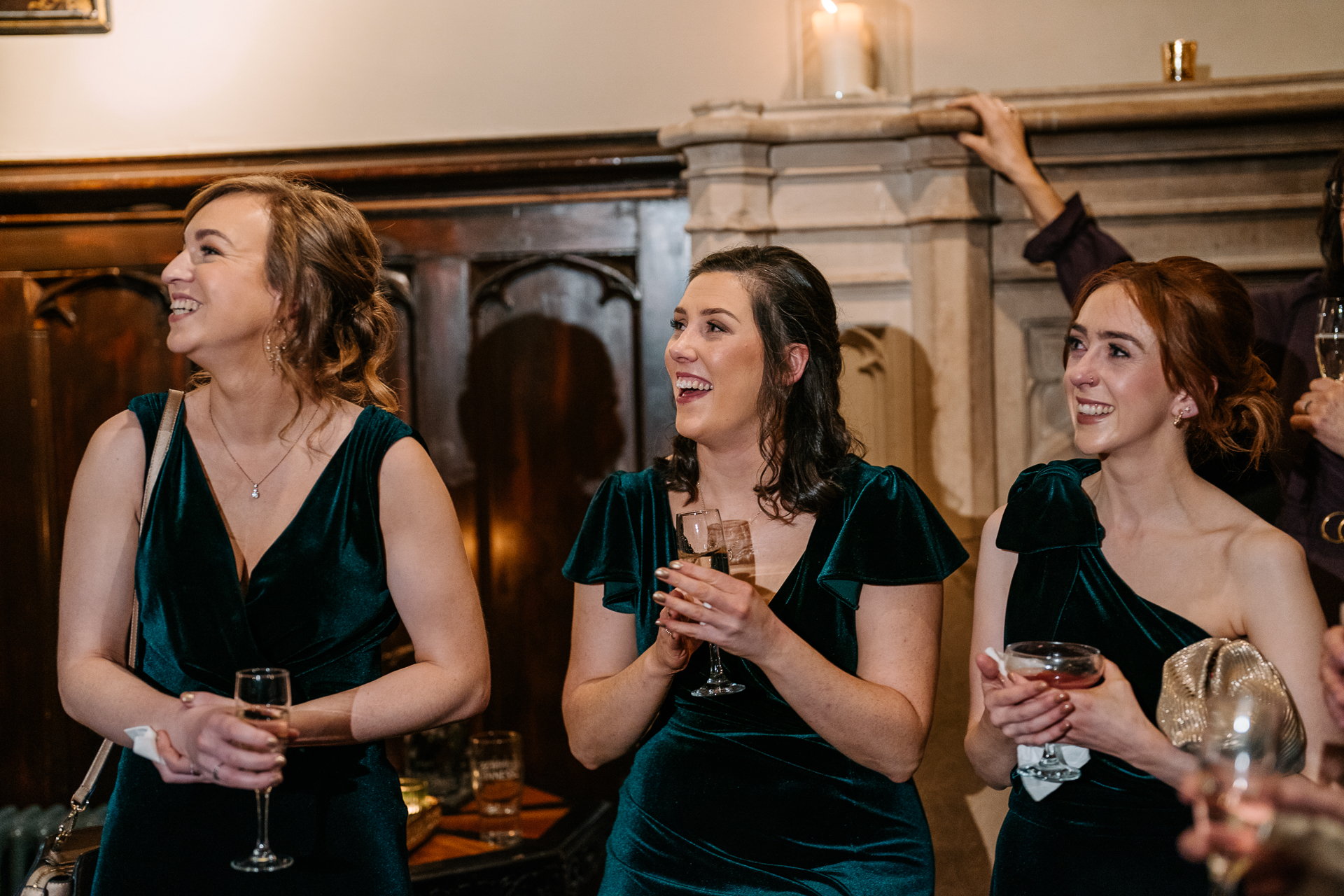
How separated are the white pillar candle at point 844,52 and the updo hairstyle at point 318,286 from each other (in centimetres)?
168

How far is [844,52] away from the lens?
333cm

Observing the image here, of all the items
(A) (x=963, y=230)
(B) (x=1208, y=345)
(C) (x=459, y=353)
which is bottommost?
(B) (x=1208, y=345)

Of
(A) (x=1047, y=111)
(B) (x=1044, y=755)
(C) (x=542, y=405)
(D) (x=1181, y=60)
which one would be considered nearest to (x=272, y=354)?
(B) (x=1044, y=755)

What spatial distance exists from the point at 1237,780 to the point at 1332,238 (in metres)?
2.11

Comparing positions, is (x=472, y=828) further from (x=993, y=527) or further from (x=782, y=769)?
(x=993, y=527)

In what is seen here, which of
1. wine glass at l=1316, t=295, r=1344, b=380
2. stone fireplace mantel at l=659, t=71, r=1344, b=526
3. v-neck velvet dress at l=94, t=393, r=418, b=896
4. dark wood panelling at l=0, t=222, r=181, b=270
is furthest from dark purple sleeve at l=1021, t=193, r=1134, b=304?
dark wood panelling at l=0, t=222, r=181, b=270

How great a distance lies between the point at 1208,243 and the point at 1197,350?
4.59 ft

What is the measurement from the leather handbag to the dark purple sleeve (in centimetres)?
216

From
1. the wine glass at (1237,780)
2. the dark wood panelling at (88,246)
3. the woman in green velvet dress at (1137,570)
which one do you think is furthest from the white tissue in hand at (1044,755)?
the dark wood panelling at (88,246)

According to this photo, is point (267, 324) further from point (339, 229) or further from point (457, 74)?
point (457, 74)

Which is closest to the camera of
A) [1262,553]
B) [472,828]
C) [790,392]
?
[1262,553]

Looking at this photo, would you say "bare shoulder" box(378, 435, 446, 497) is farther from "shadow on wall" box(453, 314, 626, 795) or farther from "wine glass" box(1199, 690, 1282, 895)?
"shadow on wall" box(453, 314, 626, 795)

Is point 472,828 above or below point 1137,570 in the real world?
below

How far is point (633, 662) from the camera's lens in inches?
79.7
